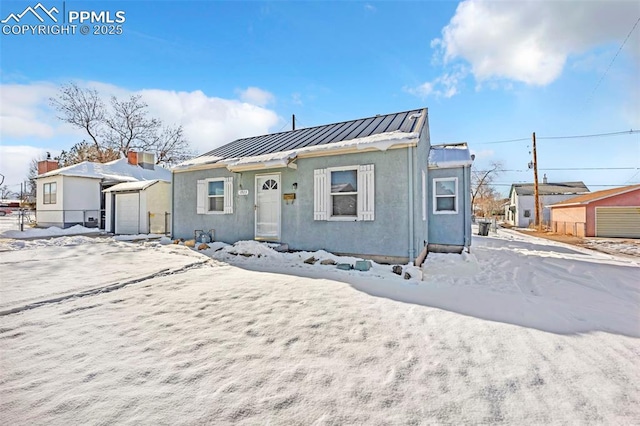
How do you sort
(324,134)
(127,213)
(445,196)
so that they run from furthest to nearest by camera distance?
1. (127,213)
2. (445,196)
3. (324,134)

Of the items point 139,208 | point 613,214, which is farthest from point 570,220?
point 139,208

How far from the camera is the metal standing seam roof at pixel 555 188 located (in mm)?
32888

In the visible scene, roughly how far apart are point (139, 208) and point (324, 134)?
11508 millimetres

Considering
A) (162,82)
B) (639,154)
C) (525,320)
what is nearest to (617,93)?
(639,154)

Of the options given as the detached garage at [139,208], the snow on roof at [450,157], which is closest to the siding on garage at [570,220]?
the snow on roof at [450,157]

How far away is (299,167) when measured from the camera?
805cm

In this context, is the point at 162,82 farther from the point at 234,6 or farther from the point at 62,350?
the point at 62,350

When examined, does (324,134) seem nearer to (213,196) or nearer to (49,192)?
(213,196)

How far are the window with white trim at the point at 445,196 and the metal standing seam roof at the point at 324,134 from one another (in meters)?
2.58

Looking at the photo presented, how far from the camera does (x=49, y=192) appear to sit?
18.1 meters

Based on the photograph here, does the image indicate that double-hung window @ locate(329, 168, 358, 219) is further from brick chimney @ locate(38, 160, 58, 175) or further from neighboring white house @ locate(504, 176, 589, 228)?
neighboring white house @ locate(504, 176, 589, 228)

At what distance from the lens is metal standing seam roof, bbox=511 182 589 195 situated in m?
32.9

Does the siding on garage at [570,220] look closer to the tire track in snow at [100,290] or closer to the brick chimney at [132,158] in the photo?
the tire track in snow at [100,290]

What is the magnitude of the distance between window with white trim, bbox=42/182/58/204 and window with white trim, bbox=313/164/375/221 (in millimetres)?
19524
